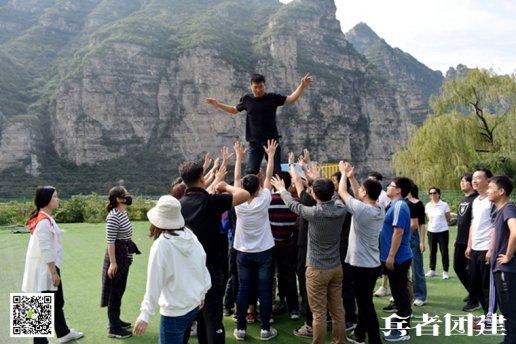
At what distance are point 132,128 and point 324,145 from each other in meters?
35.9

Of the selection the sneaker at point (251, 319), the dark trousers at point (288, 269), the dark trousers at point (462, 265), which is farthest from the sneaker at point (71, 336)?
the dark trousers at point (462, 265)

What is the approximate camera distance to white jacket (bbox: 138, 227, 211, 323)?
9.37 feet

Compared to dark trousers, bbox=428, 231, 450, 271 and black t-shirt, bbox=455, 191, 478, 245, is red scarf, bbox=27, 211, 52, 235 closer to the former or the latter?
black t-shirt, bbox=455, 191, 478, 245

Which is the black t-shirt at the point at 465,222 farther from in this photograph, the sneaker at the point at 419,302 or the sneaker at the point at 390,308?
the sneaker at the point at 390,308

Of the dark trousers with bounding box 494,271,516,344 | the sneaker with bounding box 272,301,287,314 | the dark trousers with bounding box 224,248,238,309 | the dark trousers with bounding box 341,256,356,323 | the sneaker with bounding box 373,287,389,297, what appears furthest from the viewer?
the sneaker with bounding box 373,287,389,297

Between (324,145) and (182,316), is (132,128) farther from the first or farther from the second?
(182,316)

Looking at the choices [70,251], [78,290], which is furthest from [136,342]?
[70,251]

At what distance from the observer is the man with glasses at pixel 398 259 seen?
4629mm

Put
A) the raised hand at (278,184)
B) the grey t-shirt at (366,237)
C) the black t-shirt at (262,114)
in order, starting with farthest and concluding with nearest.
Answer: the black t-shirt at (262,114) < the raised hand at (278,184) < the grey t-shirt at (366,237)

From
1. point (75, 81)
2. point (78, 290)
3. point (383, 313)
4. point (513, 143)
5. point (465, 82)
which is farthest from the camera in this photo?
point (75, 81)

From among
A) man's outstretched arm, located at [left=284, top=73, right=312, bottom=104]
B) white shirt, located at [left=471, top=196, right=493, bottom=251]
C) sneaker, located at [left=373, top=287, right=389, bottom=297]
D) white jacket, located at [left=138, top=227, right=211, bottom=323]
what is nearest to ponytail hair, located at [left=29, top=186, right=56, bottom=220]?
white jacket, located at [left=138, top=227, right=211, bottom=323]

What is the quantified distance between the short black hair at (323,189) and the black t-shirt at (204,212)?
33.9 inches

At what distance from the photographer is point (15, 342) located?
452cm

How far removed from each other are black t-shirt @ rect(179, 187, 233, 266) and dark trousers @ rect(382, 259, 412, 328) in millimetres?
2215
